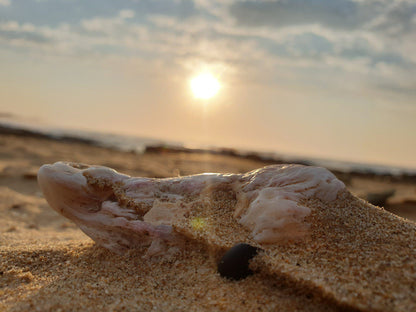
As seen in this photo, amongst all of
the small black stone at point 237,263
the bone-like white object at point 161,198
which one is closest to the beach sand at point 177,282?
the small black stone at point 237,263

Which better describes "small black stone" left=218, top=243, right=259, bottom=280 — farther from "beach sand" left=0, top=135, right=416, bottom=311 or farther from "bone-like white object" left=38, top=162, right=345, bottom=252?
"bone-like white object" left=38, top=162, right=345, bottom=252

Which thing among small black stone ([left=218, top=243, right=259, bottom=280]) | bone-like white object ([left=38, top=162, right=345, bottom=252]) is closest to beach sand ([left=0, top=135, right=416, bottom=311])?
small black stone ([left=218, top=243, right=259, bottom=280])

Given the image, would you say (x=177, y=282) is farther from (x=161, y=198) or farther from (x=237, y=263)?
(x=161, y=198)

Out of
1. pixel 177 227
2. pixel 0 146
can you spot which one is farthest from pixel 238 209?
pixel 0 146

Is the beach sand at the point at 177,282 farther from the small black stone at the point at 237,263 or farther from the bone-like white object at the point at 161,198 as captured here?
the bone-like white object at the point at 161,198

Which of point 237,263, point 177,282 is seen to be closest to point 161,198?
point 177,282

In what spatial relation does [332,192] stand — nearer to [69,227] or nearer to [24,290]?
[24,290]
